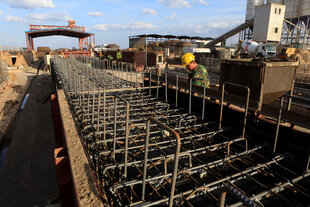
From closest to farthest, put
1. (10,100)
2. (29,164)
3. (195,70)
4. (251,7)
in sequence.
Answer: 1. (195,70)
2. (29,164)
3. (10,100)
4. (251,7)

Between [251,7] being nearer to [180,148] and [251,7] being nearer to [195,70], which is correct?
[195,70]

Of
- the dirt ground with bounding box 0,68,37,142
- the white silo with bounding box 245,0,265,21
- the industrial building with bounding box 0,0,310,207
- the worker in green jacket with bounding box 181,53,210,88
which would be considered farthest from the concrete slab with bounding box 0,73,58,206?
the white silo with bounding box 245,0,265,21

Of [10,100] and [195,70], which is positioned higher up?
[195,70]

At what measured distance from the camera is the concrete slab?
7.71m

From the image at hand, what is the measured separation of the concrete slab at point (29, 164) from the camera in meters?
7.71

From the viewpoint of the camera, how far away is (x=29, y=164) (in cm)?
982

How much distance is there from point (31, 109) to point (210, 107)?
16486mm

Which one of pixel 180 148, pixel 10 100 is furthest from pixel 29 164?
pixel 10 100

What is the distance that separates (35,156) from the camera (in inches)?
416

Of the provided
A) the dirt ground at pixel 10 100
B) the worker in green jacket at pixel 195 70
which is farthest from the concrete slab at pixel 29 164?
the worker in green jacket at pixel 195 70

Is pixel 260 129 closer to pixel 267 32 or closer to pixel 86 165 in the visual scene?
pixel 86 165

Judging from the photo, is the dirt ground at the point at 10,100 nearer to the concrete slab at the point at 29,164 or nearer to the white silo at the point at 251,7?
the concrete slab at the point at 29,164

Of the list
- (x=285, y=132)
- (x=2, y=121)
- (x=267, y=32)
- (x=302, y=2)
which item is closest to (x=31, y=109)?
(x=2, y=121)

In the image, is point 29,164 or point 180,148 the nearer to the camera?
point 180,148
